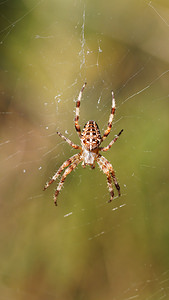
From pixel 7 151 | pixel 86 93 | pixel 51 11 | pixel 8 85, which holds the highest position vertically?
pixel 51 11

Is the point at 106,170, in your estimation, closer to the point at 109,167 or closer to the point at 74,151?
the point at 109,167

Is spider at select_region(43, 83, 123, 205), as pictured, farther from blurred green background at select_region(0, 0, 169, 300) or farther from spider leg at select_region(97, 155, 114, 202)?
blurred green background at select_region(0, 0, 169, 300)

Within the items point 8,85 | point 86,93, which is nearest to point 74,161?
point 86,93

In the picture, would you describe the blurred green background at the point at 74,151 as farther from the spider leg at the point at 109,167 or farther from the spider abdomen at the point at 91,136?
the spider abdomen at the point at 91,136

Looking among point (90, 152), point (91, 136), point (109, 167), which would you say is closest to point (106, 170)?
point (109, 167)

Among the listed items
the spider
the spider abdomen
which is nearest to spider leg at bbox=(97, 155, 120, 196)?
the spider

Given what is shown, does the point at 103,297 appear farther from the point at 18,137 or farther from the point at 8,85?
the point at 8,85

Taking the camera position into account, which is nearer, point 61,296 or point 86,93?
point 86,93
